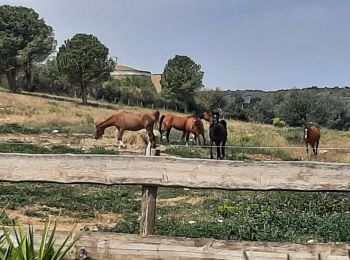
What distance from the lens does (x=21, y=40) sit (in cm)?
5816

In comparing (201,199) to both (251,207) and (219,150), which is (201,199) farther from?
(219,150)

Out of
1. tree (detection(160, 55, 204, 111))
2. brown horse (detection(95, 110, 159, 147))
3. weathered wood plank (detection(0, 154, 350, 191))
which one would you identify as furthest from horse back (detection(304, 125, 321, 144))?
tree (detection(160, 55, 204, 111))

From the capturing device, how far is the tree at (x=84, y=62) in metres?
56.2

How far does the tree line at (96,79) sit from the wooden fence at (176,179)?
50693mm

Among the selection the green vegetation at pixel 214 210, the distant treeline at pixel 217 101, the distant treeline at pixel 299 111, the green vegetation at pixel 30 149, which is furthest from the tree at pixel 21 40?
the green vegetation at pixel 214 210

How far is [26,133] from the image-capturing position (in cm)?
2292

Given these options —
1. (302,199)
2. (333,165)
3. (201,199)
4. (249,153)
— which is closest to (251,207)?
(302,199)

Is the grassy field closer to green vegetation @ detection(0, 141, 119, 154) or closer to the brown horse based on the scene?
green vegetation @ detection(0, 141, 119, 154)

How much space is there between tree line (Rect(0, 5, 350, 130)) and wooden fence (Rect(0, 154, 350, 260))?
50693 millimetres

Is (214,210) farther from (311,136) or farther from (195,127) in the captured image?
(195,127)

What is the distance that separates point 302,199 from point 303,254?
443 cm

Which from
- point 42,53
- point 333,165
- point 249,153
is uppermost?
point 42,53

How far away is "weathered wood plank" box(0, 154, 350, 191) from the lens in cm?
378

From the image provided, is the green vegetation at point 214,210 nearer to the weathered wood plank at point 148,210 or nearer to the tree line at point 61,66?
the weathered wood plank at point 148,210
